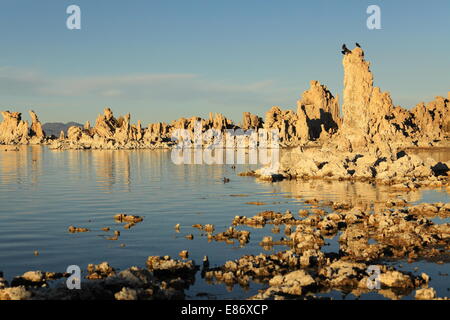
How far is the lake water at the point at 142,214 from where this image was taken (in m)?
24.0

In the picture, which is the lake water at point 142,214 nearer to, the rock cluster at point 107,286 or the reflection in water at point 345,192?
the reflection in water at point 345,192

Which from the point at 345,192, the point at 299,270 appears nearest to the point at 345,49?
the point at 345,192

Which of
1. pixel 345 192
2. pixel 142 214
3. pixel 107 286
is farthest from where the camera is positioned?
pixel 345 192

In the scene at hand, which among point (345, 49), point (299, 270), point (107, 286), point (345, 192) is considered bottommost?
point (107, 286)

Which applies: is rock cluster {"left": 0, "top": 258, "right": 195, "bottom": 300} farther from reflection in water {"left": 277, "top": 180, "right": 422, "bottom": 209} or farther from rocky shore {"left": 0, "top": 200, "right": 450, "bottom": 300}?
reflection in water {"left": 277, "top": 180, "right": 422, "bottom": 209}

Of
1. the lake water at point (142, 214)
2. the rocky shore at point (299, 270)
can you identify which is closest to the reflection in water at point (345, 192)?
the lake water at point (142, 214)

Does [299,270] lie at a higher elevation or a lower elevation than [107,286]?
higher

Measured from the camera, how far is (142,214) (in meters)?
38.7

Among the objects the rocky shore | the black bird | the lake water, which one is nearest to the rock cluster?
the rocky shore

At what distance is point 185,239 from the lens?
28797 mm

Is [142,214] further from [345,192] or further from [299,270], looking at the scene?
[345,192]

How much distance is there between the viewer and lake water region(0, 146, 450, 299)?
24009 mm
